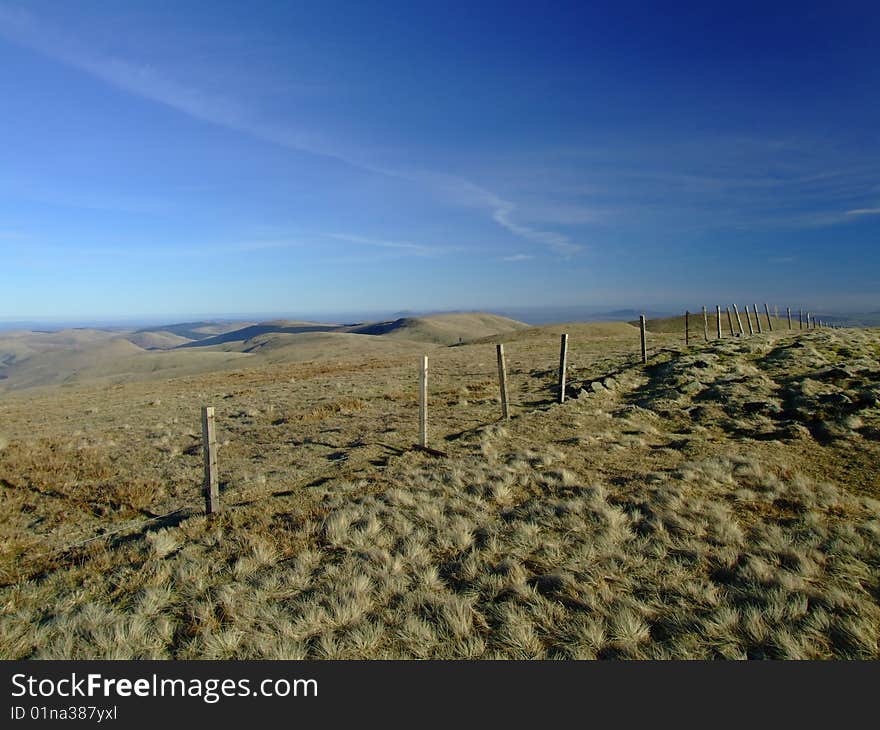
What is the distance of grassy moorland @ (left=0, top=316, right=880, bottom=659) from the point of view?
19.2 ft

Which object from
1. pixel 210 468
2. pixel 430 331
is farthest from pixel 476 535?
pixel 430 331

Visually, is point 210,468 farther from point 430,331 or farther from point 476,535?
point 430,331

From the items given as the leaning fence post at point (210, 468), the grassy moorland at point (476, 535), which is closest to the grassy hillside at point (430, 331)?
the grassy moorland at point (476, 535)

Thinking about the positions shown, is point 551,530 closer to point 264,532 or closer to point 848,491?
point 264,532

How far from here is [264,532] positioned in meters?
9.06

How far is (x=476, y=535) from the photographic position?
8734mm

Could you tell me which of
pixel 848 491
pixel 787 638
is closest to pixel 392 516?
pixel 787 638

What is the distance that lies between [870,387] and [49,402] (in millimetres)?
51018

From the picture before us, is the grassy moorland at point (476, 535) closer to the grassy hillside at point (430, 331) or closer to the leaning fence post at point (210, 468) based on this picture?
the leaning fence post at point (210, 468)

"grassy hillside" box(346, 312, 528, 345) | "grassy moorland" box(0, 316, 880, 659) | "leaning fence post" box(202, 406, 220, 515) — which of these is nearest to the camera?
"grassy moorland" box(0, 316, 880, 659)

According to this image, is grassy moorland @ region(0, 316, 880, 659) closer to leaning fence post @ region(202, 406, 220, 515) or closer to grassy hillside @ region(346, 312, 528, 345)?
leaning fence post @ region(202, 406, 220, 515)

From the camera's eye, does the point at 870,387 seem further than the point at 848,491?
Yes

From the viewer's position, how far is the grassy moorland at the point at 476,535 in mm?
5855

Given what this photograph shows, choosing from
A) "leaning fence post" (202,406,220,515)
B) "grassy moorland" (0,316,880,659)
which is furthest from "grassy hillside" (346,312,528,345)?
"leaning fence post" (202,406,220,515)
